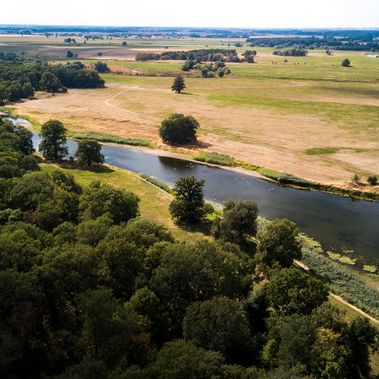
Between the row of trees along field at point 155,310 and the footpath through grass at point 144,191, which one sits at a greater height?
the row of trees along field at point 155,310

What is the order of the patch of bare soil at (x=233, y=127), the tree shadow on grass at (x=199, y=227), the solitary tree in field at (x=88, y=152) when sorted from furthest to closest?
the patch of bare soil at (x=233, y=127) < the solitary tree in field at (x=88, y=152) < the tree shadow on grass at (x=199, y=227)

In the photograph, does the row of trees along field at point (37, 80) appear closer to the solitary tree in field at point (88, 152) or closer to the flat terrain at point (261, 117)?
the flat terrain at point (261, 117)

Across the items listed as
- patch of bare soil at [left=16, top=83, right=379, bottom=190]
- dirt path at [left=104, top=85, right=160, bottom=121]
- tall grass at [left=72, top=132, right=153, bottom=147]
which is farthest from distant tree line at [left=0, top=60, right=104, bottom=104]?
tall grass at [left=72, top=132, right=153, bottom=147]

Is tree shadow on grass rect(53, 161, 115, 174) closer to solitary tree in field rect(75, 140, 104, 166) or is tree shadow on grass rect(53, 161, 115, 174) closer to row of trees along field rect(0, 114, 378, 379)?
solitary tree in field rect(75, 140, 104, 166)

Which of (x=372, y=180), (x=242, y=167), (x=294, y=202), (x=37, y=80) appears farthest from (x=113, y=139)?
(x=37, y=80)

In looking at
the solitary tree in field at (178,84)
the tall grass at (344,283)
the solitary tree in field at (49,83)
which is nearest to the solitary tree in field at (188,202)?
the tall grass at (344,283)

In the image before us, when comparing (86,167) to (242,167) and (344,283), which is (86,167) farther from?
(344,283)

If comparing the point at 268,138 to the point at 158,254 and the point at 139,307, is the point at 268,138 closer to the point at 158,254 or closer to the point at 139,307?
the point at 158,254
